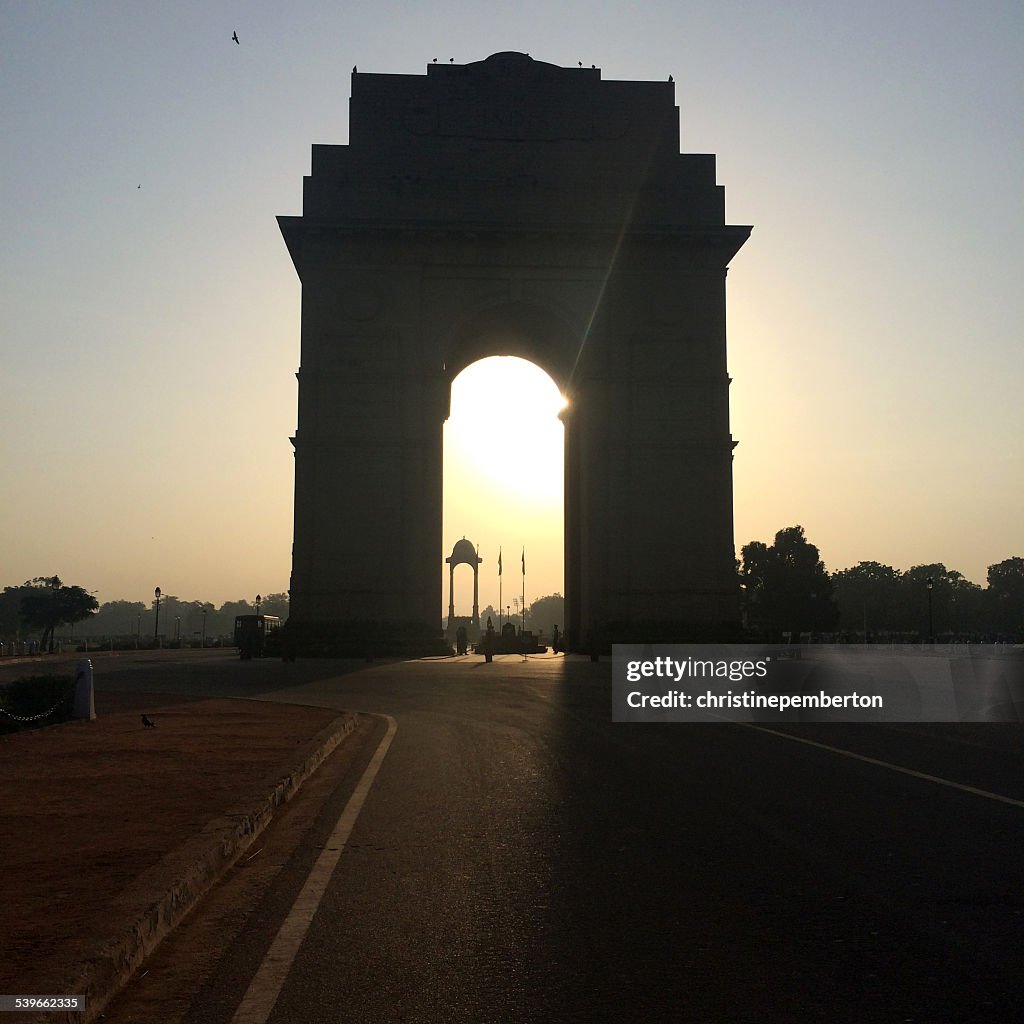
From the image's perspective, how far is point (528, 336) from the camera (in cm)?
5712

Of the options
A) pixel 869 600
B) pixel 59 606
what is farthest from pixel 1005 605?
pixel 59 606

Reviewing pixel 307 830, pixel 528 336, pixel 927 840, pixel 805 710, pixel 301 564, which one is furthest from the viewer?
pixel 528 336

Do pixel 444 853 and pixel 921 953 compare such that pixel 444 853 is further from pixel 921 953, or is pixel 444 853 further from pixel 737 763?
pixel 737 763

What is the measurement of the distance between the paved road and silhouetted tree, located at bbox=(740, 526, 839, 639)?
90.3 metres

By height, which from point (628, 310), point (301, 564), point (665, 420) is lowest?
point (301, 564)

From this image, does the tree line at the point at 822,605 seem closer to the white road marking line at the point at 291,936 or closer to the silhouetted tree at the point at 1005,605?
the silhouetted tree at the point at 1005,605

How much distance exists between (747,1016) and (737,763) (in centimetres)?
807

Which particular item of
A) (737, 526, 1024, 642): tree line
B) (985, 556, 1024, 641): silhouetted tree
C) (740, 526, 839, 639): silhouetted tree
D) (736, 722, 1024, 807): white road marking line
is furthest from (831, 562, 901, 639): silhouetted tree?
(736, 722, 1024, 807): white road marking line

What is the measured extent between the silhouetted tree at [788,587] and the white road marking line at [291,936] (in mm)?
93199

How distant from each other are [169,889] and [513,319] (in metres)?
50.4

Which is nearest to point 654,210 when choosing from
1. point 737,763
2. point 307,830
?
point 737,763

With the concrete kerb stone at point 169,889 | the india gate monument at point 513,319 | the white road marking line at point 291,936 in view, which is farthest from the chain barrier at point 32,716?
the india gate monument at point 513,319

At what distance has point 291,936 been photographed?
5684 mm

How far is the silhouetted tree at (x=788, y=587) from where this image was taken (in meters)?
105
